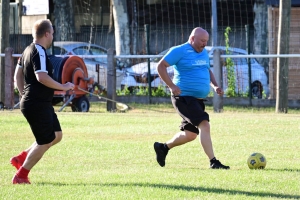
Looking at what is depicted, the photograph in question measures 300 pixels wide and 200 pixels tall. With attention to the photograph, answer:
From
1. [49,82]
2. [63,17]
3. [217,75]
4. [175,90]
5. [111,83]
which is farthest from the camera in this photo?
[63,17]

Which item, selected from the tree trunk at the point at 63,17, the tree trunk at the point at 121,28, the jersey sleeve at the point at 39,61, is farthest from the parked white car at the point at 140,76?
the jersey sleeve at the point at 39,61

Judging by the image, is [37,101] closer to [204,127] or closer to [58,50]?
[204,127]

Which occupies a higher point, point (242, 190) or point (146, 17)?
point (146, 17)

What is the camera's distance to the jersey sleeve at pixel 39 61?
27.3ft

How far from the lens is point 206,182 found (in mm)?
8625

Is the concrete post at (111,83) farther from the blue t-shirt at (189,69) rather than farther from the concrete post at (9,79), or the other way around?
the blue t-shirt at (189,69)

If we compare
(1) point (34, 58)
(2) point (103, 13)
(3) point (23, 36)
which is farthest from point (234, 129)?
(2) point (103, 13)

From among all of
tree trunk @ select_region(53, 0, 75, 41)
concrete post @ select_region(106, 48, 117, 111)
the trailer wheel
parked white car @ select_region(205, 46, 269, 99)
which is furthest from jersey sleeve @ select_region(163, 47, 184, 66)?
tree trunk @ select_region(53, 0, 75, 41)

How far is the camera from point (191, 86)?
10.0 m

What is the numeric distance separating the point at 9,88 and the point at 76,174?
36.5 ft

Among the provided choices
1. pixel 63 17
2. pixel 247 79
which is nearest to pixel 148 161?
pixel 247 79

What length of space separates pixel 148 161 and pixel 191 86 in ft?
4.20

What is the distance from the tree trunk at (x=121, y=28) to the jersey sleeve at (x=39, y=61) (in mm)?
17066

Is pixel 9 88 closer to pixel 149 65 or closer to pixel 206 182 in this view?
pixel 149 65
